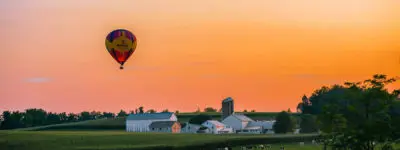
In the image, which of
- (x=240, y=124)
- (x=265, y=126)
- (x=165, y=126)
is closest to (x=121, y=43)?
(x=165, y=126)

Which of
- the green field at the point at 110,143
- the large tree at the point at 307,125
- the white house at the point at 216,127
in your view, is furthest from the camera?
the white house at the point at 216,127

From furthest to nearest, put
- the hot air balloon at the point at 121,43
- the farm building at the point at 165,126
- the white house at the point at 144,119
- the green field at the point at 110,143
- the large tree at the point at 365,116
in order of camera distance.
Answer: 1. the white house at the point at 144,119
2. the farm building at the point at 165,126
3. the hot air balloon at the point at 121,43
4. the green field at the point at 110,143
5. the large tree at the point at 365,116

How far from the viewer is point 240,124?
611 ft

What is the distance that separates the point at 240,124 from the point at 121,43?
99.1 meters

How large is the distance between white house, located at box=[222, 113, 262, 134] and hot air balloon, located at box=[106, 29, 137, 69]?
94744 millimetres

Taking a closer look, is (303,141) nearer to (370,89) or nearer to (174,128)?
(174,128)

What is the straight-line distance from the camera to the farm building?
17582cm

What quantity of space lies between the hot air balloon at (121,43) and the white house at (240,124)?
94.7 meters

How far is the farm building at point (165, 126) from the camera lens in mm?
175825

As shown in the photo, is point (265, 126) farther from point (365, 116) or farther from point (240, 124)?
point (365, 116)

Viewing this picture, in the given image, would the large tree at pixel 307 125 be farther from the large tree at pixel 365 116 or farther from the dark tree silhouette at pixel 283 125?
the large tree at pixel 365 116

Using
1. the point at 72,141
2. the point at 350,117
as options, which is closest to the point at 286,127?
the point at 72,141

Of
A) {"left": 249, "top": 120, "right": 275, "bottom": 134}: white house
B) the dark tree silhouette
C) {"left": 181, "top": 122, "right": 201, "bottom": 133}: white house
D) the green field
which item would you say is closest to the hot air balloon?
the green field

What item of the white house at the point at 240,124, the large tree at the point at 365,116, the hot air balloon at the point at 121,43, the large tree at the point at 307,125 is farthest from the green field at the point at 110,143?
the white house at the point at 240,124
